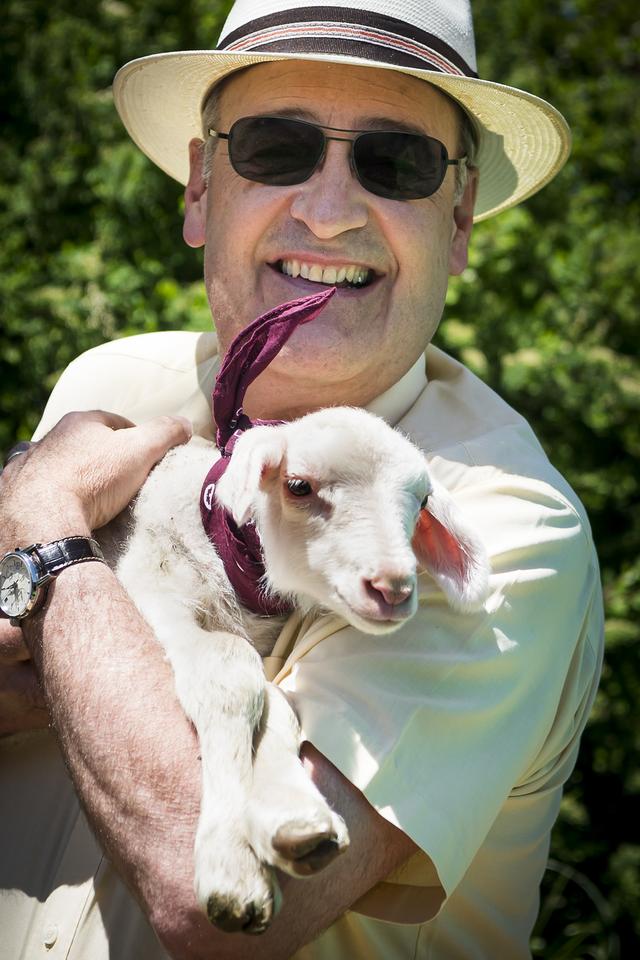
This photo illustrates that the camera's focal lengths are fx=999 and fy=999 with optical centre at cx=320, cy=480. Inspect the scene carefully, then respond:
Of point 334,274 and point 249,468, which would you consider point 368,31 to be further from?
point 249,468

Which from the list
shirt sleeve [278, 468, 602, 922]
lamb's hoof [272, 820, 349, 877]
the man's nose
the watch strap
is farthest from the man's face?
lamb's hoof [272, 820, 349, 877]

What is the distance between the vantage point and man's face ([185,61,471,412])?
279 cm

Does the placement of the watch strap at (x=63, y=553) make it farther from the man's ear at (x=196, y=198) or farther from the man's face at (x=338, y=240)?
the man's ear at (x=196, y=198)

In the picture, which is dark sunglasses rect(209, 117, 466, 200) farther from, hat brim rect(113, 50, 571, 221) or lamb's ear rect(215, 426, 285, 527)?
lamb's ear rect(215, 426, 285, 527)

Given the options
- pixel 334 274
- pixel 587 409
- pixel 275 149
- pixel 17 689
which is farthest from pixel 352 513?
pixel 587 409

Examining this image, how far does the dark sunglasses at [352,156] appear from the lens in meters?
2.78

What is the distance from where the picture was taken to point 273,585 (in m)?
2.44

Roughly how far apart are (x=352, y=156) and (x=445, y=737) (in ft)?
5.27

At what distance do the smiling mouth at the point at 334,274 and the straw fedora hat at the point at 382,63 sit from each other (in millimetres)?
541

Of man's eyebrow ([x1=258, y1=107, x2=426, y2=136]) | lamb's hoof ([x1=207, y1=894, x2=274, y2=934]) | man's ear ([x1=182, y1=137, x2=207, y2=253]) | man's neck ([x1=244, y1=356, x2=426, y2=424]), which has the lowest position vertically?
lamb's hoof ([x1=207, y1=894, x2=274, y2=934])

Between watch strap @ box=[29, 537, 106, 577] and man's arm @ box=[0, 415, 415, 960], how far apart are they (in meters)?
0.02

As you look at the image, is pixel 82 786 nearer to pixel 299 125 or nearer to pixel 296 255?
pixel 296 255

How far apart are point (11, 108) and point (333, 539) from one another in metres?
5.36

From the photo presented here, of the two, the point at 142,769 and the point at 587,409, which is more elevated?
the point at 142,769
